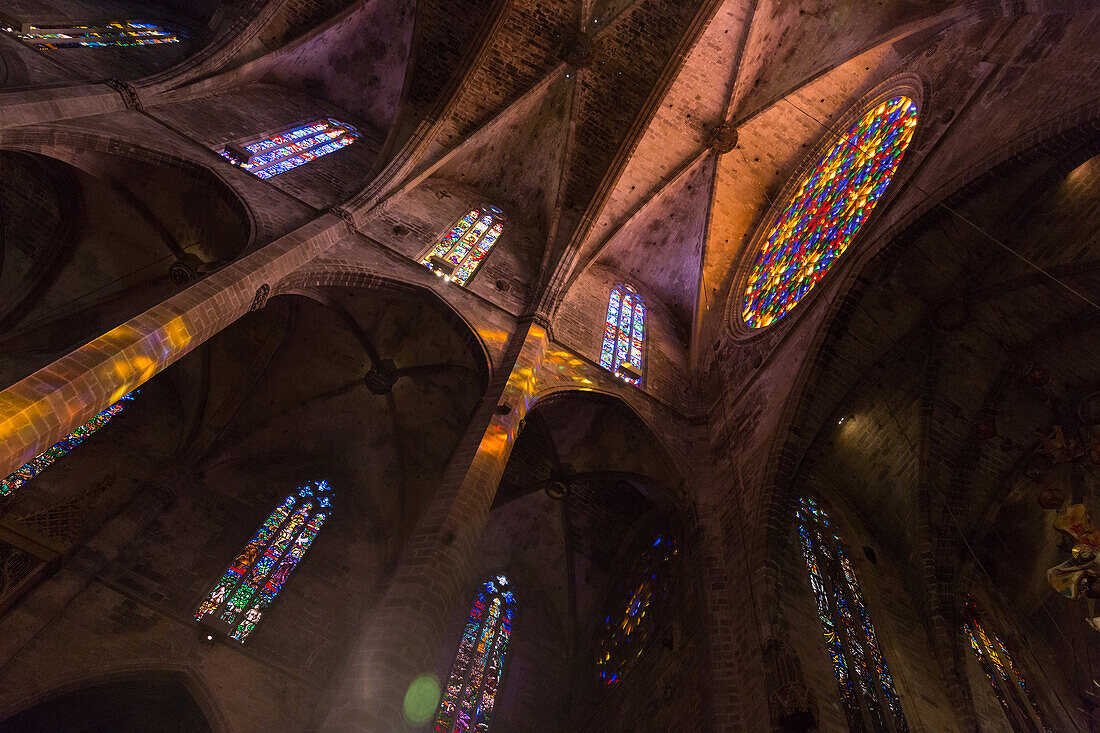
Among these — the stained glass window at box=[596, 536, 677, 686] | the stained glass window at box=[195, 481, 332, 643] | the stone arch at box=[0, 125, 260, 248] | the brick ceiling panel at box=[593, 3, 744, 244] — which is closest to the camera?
the stone arch at box=[0, 125, 260, 248]

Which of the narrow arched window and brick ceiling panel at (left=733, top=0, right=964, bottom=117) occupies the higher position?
brick ceiling panel at (left=733, top=0, right=964, bottom=117)

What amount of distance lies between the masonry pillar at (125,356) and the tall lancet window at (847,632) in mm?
7573

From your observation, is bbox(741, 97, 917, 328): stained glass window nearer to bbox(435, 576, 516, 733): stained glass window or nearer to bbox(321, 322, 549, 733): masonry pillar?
bbox(321, 322, 549, 733): masonry pillar

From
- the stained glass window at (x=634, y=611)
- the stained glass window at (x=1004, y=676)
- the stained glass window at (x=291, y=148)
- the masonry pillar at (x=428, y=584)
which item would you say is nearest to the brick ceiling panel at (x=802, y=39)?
the stained glass window at (x=291, y=148)

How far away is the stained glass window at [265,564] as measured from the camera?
9250 mm

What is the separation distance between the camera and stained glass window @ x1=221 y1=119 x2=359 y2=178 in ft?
32.4

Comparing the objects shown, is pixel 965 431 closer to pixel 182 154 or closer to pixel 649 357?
pixel 649 357

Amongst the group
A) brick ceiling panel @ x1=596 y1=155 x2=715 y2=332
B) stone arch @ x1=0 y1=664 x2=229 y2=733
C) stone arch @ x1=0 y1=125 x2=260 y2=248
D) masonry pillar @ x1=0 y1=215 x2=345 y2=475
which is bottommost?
stone arch @ x1=0 y1=664 x2=229 y2=733


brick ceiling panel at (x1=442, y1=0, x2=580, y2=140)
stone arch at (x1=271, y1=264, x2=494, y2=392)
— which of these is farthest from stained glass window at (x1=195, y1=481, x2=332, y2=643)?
brick ceiling panel at (x1=442, y1=0, x2=580, y2=140)

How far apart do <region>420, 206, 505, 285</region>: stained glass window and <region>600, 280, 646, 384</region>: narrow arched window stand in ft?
7.88

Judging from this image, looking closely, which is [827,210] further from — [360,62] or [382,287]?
[360,62]

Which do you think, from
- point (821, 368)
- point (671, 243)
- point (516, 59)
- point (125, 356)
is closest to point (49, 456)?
point (125, 356)

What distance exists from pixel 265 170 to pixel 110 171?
2080 mm

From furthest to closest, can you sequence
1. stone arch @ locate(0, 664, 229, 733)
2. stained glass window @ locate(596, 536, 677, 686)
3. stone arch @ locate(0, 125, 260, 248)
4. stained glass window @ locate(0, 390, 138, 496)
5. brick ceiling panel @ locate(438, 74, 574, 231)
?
brick ceiling panel @ locate(438, 74, 574, 231)
stained glass window @ locate(596, 536, 677, 686)
stained glass window @ locate(0, 390, 138, 496)
stone arch @ locate(0, 664, 229, 733)
stone arch @ locate(0, 125, 260, 248)
